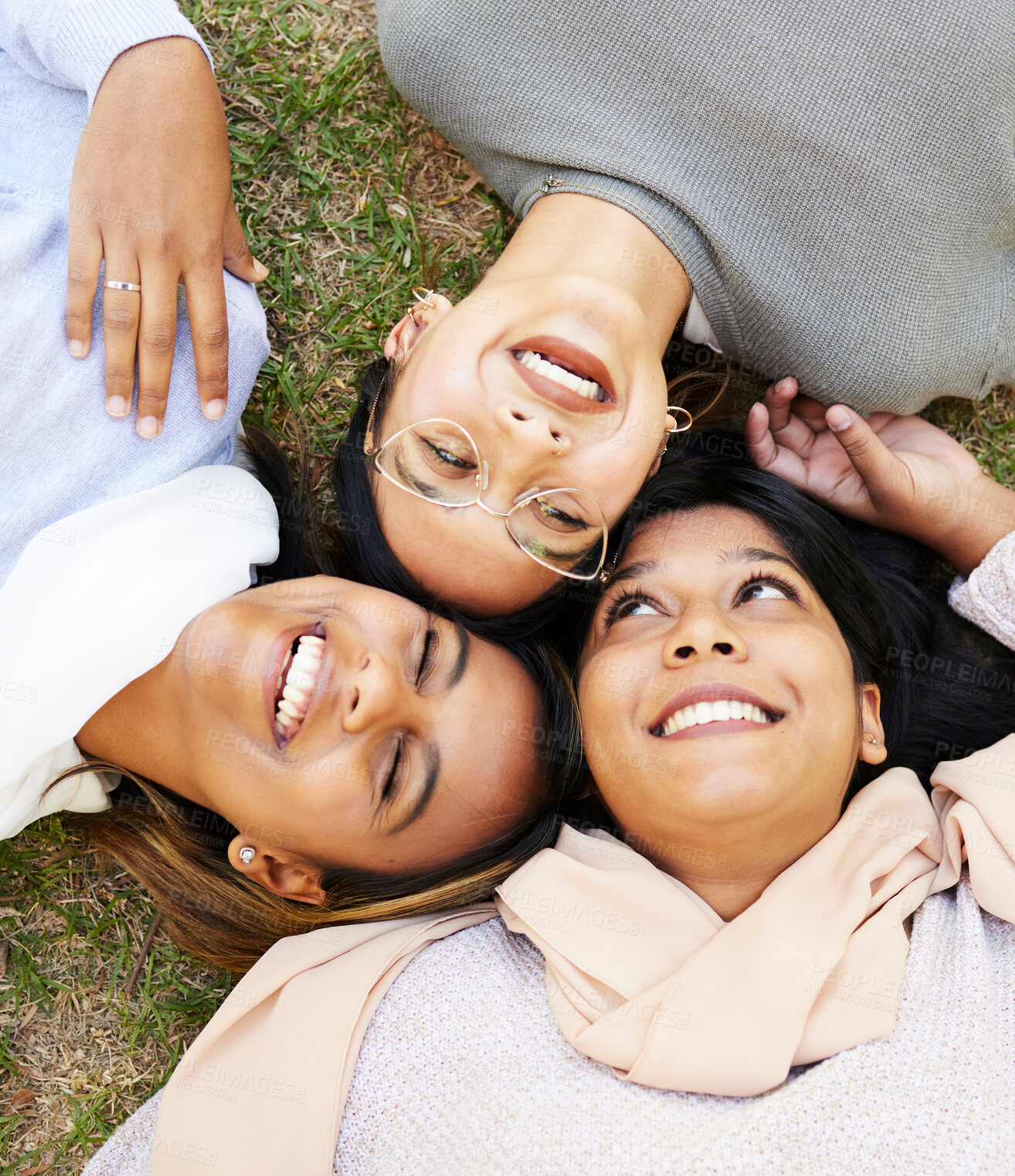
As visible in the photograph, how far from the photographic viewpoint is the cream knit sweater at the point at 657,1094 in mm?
1908

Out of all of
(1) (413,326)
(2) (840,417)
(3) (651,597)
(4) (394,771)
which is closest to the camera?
(4) (394,771)

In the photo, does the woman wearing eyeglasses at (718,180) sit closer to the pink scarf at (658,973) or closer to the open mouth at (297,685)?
the open mouth at (297,685)

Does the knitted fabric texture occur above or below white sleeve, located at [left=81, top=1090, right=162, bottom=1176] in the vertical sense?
above

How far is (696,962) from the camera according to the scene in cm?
202

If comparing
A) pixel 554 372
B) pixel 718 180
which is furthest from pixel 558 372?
pixel 718 180

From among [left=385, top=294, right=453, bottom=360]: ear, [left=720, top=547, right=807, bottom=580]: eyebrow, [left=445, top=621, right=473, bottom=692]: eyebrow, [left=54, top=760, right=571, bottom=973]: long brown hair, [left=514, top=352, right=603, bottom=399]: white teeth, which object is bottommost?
[left=54, top=760, right=571, bottom=973]: long brown hair

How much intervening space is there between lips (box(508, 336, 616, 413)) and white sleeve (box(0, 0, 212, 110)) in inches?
46.9

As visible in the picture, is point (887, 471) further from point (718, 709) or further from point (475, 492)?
point (475, 492)

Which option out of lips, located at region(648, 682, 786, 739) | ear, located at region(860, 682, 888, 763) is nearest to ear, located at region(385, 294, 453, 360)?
lips, located at region(648, 682, 786, 739)

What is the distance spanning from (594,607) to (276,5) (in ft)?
6.68

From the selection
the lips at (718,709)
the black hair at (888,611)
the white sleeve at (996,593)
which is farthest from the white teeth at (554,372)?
the white sleeve at (996,593)

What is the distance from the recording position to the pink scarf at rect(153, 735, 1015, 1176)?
6.45 feet

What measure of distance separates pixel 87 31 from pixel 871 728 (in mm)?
2511

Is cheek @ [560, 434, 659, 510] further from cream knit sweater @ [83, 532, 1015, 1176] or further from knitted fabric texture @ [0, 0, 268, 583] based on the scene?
cream knit sweater @ [83, 532, 1015, 1176]
